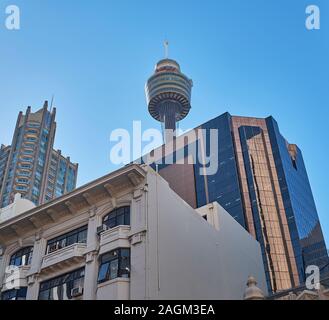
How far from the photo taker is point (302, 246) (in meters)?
106

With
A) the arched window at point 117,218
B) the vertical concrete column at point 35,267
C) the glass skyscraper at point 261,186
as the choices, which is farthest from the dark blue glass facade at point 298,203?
the vertical concrete column at point 35,267

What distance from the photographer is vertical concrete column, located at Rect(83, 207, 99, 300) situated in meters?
25.4

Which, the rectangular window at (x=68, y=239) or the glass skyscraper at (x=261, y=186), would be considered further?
the glass skyscraper at (x=261, y=186)

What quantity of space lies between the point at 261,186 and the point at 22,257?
90.0m

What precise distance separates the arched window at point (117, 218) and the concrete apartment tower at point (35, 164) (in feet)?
310

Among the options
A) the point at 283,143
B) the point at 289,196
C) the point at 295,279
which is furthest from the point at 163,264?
the point at 283,143

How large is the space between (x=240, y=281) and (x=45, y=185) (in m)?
99.9

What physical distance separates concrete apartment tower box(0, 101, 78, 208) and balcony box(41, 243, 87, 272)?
305 ft

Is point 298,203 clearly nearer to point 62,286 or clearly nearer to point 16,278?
point 16,278

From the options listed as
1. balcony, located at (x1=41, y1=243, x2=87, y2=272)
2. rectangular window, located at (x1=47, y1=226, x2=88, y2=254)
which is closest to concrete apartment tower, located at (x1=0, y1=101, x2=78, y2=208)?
rectangular window, located at (x1=47, y1=226, x2=88, y2=254)

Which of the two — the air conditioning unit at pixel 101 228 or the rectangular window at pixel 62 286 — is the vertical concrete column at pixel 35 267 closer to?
the rectangular window at pixel 62 286

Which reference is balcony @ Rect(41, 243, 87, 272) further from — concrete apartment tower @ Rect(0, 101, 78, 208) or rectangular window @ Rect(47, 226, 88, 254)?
concrete apartment tower @ Rect(0, 101, 78, 208)

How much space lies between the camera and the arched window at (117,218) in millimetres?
27297
